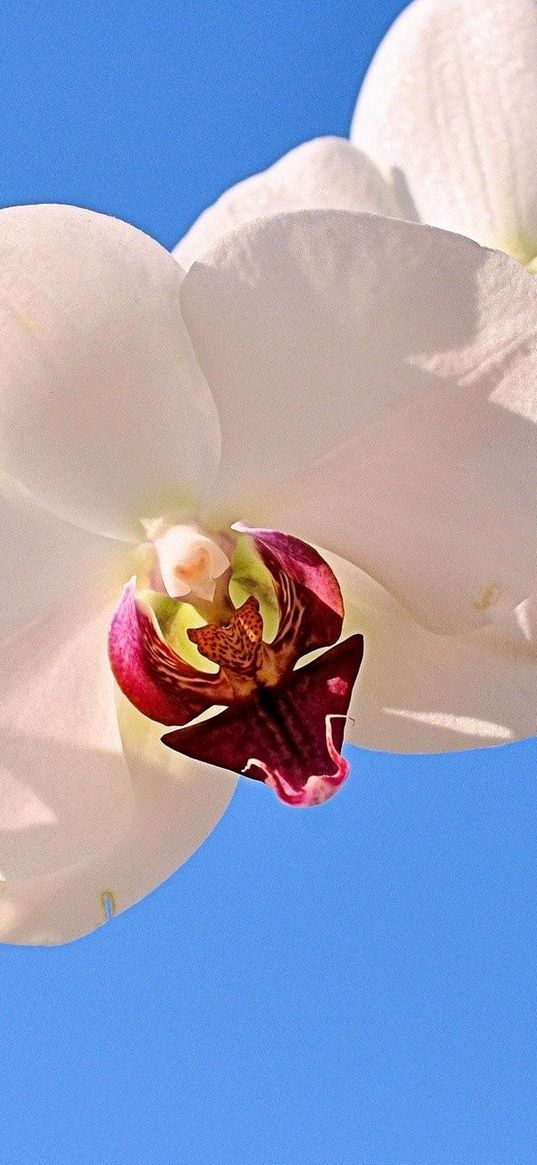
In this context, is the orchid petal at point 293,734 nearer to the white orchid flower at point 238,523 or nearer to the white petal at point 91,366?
the white orchid flower at point 238,523

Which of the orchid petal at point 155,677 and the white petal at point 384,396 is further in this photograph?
the orchid petal at point 155,677

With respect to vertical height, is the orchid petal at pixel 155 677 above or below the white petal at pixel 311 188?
below

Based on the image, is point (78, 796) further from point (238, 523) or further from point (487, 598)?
point (487, 598)

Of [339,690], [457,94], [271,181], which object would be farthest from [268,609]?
[457,94]

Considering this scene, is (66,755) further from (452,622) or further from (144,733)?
(452,622)

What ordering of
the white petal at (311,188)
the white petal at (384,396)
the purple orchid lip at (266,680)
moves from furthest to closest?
the white petal at (311,188)
the purple orchid lip at (266,680)
the white petal at (384,396)

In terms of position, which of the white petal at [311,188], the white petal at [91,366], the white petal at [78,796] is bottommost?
the white petal at [78,796]

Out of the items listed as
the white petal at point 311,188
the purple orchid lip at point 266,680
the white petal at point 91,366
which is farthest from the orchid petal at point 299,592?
the white petal at point 311,188

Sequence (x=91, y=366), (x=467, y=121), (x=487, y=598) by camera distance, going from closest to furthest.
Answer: (x=91, y=366), (x=487, y=598), (x=467, y=121)

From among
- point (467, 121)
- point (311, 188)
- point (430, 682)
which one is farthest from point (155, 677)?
point (467, 121)
